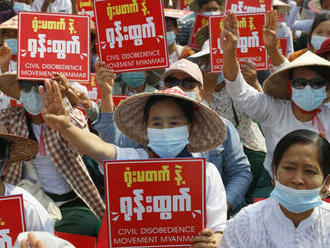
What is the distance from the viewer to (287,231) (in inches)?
117

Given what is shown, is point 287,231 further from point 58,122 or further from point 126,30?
point 126,30

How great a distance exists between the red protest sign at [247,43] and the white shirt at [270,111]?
940 millimetres

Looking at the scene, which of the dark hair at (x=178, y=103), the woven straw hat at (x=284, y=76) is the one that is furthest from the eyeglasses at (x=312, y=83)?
the dark hair at (x=178, y=103)

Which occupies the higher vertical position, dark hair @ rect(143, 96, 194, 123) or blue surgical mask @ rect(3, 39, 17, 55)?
blue surgical mask @ rect(3, 39, 17, 55)

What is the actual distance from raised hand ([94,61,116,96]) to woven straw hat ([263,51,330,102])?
1166 mm

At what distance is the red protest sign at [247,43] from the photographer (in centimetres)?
545

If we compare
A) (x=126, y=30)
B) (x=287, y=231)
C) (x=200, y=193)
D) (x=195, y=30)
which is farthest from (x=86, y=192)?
(x=195, y=30)

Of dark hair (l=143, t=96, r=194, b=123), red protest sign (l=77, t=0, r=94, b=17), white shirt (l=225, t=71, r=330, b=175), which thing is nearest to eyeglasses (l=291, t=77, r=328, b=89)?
white shirt (l=225, t=71, r=330, b=175)

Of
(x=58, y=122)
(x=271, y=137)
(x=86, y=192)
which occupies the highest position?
(x=58, y=122)

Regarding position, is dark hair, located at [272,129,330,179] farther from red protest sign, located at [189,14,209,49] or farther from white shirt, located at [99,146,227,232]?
red protest sign, located at [189,14,209,49]

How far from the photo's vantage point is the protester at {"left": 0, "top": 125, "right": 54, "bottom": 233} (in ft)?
11.3

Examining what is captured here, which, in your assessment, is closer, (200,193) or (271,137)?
(200,193)

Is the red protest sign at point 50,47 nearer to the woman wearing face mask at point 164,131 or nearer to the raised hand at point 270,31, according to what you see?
the woman wearing face mask at point 164,131

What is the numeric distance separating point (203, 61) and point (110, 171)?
115 inches
